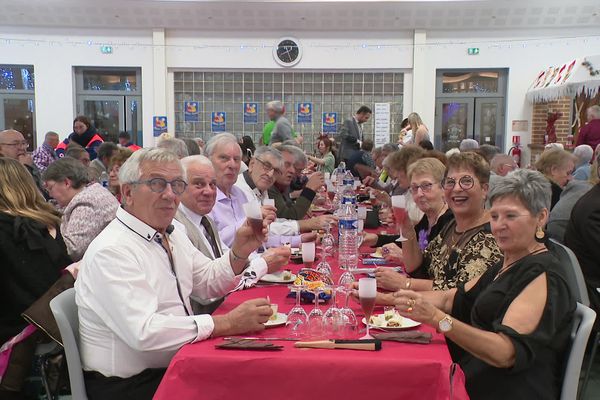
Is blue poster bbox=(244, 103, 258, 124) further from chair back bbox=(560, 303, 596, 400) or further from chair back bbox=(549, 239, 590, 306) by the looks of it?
chair back bbox=(560, 303, 596, 400)

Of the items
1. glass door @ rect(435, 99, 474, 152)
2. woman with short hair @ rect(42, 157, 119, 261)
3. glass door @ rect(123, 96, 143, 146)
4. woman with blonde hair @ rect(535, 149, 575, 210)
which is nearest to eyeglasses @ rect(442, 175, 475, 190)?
woman with short hair @ rect(42, 157, 119, 261)

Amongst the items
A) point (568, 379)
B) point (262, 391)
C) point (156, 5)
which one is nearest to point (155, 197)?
point (262, 391)

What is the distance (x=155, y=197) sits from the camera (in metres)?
2.14

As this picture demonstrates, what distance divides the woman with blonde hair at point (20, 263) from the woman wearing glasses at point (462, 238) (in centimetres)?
160

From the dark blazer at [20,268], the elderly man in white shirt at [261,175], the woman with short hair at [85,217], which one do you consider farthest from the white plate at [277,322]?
the elderly man in white shirt at [261,175]

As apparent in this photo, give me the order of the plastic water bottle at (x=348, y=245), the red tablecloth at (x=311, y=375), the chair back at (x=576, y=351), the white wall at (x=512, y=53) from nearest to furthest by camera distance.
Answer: the red tablecloth at (x=311, y=375) < the chair back at (x=576, y=351) < the plastic water bottle at (x=348, y=245) < the white wall at (x=512, y=53)

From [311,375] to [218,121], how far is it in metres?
11.2

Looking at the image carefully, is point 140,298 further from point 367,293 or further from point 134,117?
point 134,117

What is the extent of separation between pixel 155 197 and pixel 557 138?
11.1 m

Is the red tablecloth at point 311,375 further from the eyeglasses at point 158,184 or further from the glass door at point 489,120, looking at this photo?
the glass door at point 489,120

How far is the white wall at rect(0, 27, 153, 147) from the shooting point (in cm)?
1218

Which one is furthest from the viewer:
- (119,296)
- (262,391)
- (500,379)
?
(500,379)

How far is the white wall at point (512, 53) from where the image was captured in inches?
477

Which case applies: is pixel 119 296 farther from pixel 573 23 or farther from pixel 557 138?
pixel 573 23
